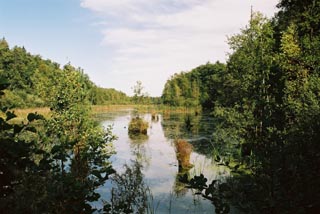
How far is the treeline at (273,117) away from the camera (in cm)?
358

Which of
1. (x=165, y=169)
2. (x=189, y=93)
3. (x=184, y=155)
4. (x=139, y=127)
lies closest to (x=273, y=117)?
(x=184, y=155)

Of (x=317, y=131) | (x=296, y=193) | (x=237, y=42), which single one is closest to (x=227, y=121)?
(x=237, y=42)

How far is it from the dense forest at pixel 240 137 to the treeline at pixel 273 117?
17 mm

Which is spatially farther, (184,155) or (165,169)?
(165,169)

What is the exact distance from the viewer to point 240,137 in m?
15.7

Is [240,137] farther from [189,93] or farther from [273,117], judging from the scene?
[189,93]

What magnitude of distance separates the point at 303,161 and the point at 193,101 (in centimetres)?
8804

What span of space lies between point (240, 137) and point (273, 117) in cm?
802

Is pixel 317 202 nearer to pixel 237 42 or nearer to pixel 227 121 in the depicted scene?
pixel 227 121

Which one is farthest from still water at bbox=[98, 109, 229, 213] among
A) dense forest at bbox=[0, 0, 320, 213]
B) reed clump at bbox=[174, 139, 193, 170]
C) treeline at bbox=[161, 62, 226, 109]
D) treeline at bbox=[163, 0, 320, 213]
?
treeline at bbox=[161, 62, 226, 109]

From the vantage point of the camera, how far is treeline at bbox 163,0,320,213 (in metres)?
3.58

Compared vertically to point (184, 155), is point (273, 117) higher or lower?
higher

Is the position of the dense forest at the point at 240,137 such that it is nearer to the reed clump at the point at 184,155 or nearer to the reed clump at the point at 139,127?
the reed clump at the point at 184,155

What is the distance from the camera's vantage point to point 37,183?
7.81 feet
